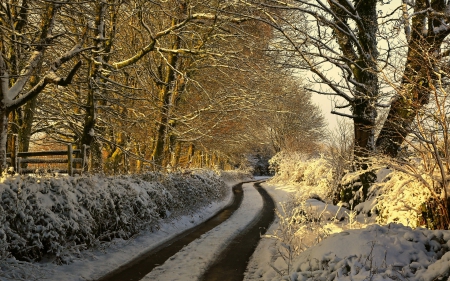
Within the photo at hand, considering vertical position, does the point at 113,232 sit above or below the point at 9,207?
below

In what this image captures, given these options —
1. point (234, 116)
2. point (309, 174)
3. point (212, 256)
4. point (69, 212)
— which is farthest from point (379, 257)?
point (309, 174)

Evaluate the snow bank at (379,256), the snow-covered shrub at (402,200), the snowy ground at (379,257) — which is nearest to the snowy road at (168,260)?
the snowy ground at (379,257)

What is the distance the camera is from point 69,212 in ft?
24.7

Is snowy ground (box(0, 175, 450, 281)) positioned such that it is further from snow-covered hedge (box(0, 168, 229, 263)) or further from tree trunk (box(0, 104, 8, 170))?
tree trunk (box(0, 104, 8, 170))

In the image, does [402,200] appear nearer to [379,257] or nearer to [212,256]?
[379,257]

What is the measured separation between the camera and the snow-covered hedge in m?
6.45

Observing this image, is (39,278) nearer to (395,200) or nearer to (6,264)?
(6,264)

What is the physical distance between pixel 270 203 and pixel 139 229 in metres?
10.4

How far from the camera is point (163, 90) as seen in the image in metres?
17.8

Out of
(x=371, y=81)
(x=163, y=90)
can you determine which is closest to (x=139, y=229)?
(x=371, y=81)

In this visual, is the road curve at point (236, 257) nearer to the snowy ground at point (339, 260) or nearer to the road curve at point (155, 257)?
the snowy ground at point (339, 260)

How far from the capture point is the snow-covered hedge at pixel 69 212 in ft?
21.1

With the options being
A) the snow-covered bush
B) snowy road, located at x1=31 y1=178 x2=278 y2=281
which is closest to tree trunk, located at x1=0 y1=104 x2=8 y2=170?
snowy road, located at x1=31 y1=178 x2=278 y2=281

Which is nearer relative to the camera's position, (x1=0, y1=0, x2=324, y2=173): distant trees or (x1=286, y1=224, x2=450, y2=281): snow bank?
(x1=286, y1=224, x2=450, y2=281): snow bank
